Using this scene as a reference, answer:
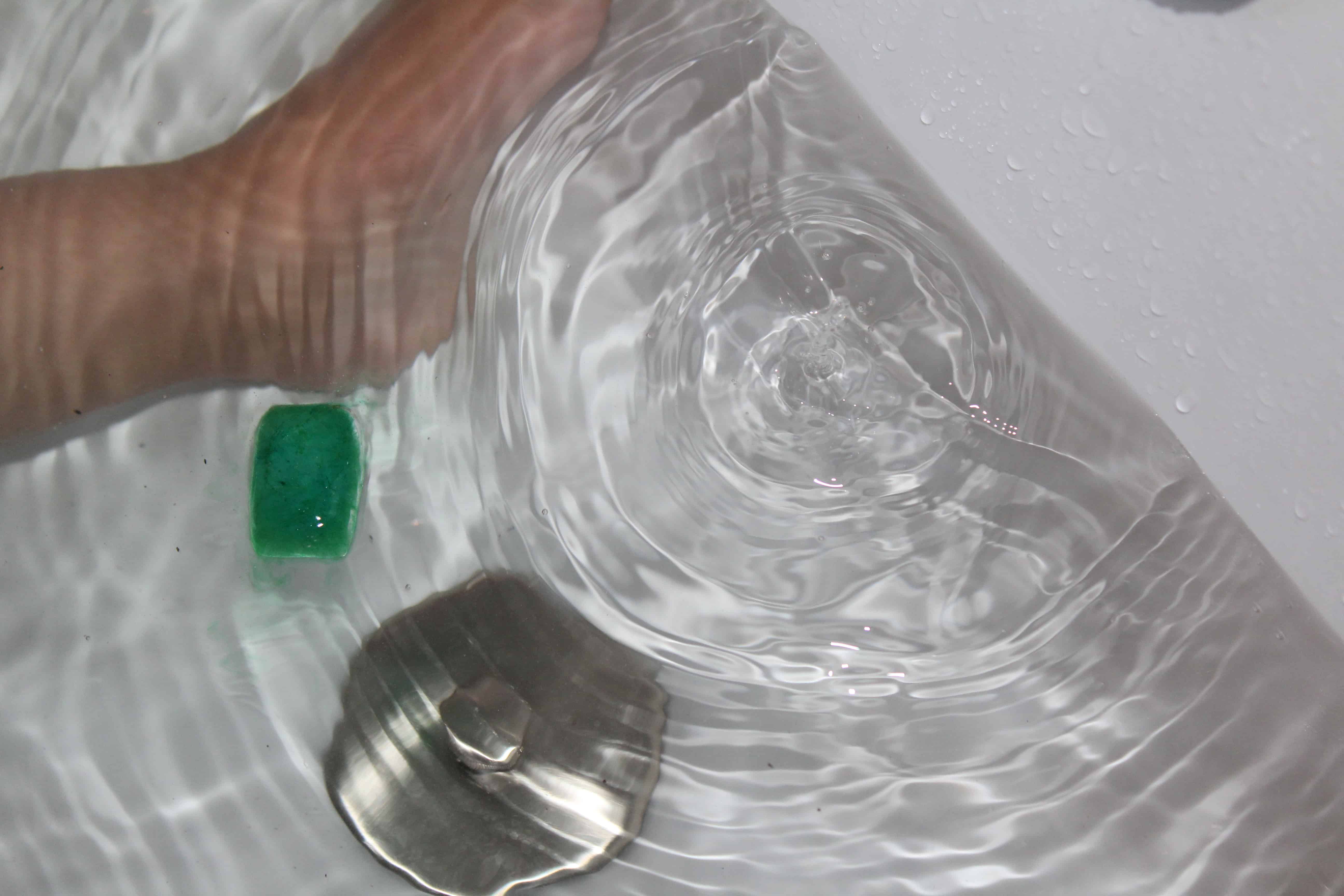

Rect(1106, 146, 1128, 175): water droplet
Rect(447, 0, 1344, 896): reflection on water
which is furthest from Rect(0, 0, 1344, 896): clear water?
Rect(1106, 146, 1128, 175): water droplet

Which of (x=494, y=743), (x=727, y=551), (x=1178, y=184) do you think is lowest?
(x=494, y=743)

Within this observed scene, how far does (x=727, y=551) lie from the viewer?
77cm

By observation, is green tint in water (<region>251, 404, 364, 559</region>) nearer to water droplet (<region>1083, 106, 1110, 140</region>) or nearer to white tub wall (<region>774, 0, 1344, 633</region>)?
white tub wall (<region>774, 0, 1344, 633</region>)

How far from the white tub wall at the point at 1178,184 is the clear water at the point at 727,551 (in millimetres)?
30

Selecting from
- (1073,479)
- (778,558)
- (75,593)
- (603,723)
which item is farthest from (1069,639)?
(75,593)

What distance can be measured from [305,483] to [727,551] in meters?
0.35

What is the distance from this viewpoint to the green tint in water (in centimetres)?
66

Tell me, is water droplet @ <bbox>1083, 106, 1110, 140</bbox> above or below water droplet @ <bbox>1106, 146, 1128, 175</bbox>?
above

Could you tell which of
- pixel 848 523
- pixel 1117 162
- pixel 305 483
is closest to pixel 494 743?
pixel 305 483

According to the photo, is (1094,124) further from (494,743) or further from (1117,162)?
(494,743)

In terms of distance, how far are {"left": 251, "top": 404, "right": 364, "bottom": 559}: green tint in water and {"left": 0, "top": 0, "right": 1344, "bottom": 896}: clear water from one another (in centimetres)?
4

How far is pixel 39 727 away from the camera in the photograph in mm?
650

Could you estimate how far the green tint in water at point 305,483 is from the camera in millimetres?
656

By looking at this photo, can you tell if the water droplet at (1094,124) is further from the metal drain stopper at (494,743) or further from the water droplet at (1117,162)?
the metal drain stopper at (494,743)
